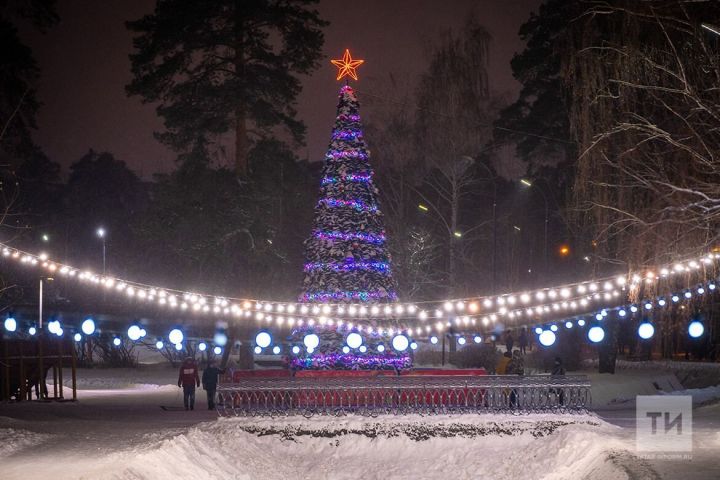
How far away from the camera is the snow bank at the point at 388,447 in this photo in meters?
16.7

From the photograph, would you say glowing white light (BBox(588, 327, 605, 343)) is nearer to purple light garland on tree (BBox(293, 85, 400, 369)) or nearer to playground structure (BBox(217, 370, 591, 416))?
playground structure (BBox(217, 370, 591, 416))

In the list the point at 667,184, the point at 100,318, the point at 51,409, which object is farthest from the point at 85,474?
the point at 100,318

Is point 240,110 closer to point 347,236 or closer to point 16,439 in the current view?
point 347,236

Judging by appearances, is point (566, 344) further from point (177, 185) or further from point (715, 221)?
point (715, 221)

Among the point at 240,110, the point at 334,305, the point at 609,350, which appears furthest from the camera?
the point at 609,350

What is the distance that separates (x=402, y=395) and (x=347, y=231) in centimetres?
623

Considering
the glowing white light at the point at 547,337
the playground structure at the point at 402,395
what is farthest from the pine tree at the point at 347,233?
the glowing white light at the point at 547,337

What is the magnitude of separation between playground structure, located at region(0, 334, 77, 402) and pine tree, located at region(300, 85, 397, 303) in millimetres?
8860

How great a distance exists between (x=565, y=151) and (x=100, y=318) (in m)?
20.2

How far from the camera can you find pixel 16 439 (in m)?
17.6

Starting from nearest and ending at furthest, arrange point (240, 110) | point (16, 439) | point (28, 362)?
1. point (16, 439)
2. point (28, 362)
3. point (240, 110)

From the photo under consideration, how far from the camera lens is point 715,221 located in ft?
49.2

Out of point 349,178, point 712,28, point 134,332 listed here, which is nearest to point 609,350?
point 349,178

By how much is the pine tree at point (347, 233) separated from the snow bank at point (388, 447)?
5.58 m
